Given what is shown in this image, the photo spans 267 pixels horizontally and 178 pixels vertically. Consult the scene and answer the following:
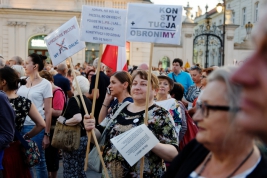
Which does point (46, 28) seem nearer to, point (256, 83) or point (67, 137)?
point (67, 137)

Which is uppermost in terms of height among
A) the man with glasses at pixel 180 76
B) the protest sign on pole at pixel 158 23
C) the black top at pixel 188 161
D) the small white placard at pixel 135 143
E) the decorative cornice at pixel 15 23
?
the decorative cornice at pixel 15 23

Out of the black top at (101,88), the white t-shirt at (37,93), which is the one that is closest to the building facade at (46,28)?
the black top at (101,88)

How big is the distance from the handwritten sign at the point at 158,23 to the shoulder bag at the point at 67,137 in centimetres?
190

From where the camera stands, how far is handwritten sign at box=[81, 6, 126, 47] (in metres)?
5.05

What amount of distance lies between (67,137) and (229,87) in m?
4.41

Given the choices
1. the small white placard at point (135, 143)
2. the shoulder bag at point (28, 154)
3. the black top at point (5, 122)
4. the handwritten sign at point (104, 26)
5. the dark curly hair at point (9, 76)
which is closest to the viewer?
the small white placard at point (135, 143)

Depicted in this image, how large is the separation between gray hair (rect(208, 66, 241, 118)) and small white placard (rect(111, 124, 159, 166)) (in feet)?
5.70

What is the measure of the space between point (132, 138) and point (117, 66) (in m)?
3.98

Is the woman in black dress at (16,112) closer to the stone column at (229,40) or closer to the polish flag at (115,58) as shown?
the polish flag at (115,58)

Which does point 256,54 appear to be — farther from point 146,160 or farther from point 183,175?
point 146,160

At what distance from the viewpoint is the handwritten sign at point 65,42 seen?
219 inches

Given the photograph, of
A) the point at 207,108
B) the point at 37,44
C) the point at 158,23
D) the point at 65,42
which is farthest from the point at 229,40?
the point at 207,108

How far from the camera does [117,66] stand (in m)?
7.73

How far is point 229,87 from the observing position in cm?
191
